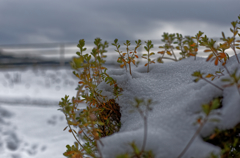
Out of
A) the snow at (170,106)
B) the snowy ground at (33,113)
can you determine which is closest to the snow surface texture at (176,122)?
the snow at (170,106)

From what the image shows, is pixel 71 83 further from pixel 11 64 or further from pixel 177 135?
pixel 177 135

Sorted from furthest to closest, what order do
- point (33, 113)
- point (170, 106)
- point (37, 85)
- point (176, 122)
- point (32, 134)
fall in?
1. point (37, 85)
2. point (33, 113)
3. point (32, 134)
4. point (170, 106)
5. point (176, 122)

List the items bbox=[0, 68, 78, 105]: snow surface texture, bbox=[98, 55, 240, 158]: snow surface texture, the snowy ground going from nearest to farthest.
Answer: bbox=[98, 55, 240, 158]: snow surface texture → the snowy ground → bbox=[0, 68, 78, 105]: snow surface texture

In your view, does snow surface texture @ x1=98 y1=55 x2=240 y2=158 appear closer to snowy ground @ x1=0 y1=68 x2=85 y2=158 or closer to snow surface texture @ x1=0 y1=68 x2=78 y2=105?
snowy ground @ x1=0 y1=68 x2=85 y2=158

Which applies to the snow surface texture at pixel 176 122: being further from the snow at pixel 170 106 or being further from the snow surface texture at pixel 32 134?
the snow surface texture at pixel 32 134

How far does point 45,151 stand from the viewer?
11.7 feet

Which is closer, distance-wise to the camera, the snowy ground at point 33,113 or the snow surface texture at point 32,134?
the snow surface texture at point 32,134

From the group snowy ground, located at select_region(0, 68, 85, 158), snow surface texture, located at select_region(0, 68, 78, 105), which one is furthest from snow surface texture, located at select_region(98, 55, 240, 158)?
snow surface texture, located at select_region(0, 68, 78, 105)

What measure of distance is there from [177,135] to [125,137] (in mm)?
196

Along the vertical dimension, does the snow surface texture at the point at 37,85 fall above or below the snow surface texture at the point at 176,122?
below

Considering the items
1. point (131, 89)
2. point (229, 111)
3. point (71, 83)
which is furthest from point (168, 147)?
point (71, 83)

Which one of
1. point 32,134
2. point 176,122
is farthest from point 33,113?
point 176,122

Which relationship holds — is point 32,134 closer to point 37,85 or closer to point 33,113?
point 33,113

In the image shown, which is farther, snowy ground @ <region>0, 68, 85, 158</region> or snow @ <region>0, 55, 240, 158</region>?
snowy ground @ <region>0, 68, 85, 158</region>
